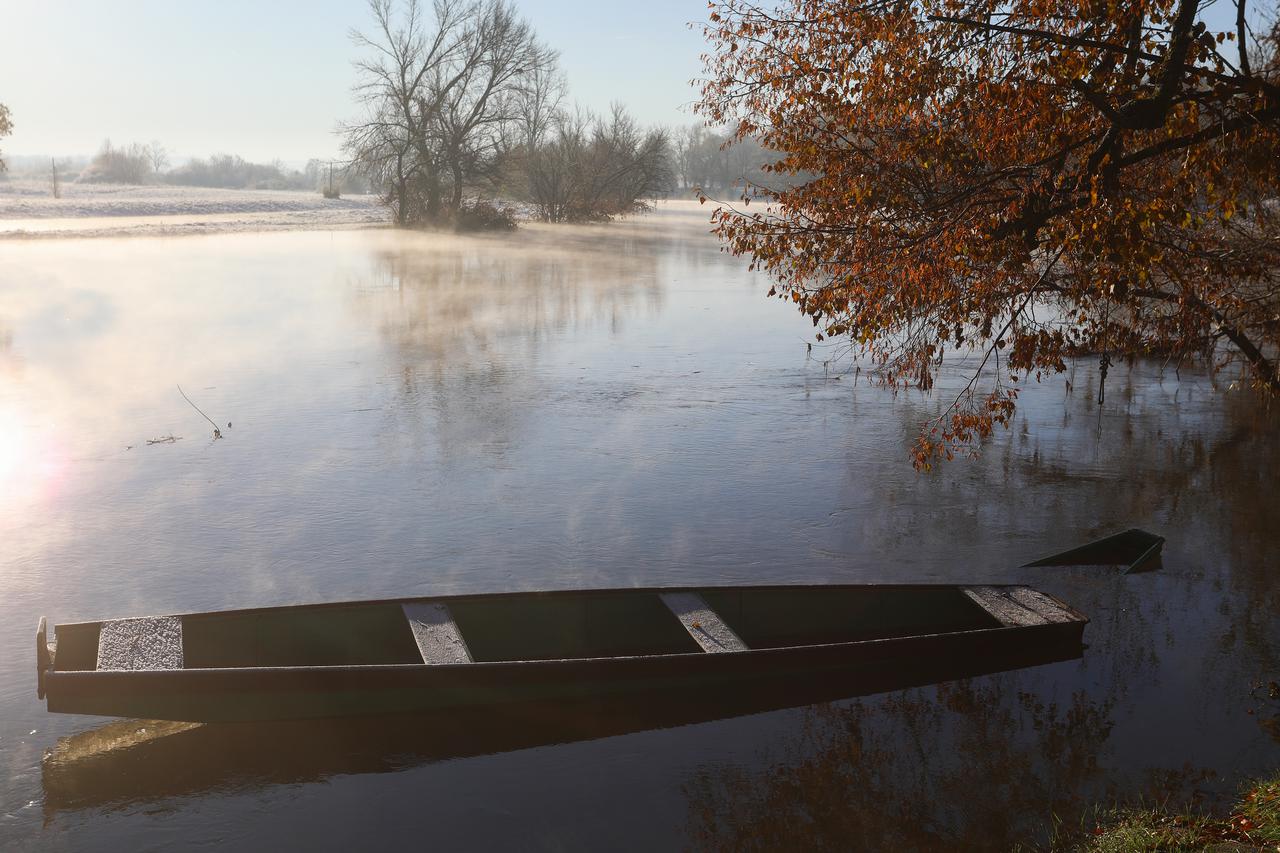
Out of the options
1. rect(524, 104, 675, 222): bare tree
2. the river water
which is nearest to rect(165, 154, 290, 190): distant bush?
rect(524, 104, 675, 222): bare tree

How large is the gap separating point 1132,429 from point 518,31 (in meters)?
43.2

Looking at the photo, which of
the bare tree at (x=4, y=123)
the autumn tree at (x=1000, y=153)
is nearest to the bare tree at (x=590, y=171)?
the bare tree at (x=4, y=123)

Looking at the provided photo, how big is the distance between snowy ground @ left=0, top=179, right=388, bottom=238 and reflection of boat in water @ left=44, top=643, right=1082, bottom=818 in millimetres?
42025

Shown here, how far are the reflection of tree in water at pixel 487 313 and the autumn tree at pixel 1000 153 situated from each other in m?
4.78

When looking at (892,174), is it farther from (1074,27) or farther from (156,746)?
(156,746)

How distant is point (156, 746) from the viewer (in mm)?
6625

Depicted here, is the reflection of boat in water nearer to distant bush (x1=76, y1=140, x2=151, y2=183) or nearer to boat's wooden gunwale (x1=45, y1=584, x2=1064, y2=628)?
boat's wooden gunwale (x1=45, y1=584, x2=1064, y2=628)

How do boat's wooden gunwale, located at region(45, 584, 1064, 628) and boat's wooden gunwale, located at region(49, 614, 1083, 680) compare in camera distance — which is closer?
boat's wooden gunwale, located at region(49, 614, 1083, 680)

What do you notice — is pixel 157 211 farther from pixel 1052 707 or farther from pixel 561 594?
pixel 1052 707

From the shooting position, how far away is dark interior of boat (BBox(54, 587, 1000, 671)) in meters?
7.08

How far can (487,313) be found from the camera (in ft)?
83.2

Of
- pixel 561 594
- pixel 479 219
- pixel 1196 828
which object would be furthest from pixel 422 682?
pixel 479 219

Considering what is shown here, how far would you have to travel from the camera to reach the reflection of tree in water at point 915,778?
582cm

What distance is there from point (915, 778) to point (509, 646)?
9.07 feet
